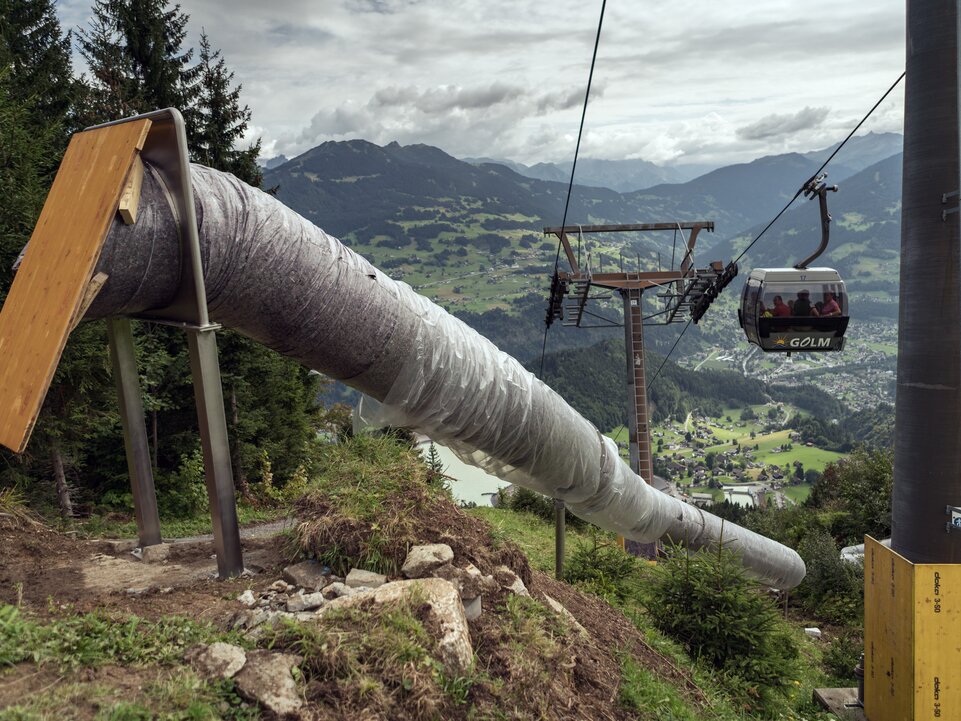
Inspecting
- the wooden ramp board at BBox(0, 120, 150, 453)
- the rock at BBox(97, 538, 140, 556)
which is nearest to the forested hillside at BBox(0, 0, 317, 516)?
the rock at BBox(97, 538, 140, 556)

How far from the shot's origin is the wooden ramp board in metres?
3.75

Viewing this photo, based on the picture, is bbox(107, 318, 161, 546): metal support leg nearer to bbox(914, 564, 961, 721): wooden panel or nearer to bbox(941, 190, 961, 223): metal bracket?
bbox(914, 564, 961, 721): wooden panel

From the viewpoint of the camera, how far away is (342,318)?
4.64 m

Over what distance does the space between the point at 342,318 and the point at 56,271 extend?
177 centimetres

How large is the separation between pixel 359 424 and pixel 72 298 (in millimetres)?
2555

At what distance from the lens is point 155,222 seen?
411 cm

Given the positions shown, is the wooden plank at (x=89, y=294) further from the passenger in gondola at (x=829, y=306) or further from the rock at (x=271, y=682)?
the passenger in gondola at (x=829, y=306)

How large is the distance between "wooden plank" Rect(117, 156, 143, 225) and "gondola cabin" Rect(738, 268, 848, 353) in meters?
9.38

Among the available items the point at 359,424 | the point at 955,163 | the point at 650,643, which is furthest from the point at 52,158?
the point at 955,163

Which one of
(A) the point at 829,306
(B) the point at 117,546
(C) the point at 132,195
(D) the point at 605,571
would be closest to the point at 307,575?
(B) the point at 117,546

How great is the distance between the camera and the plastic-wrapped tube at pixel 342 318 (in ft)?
13.9

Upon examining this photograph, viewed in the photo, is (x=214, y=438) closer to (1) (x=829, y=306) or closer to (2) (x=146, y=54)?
(1) (x=829, y=306)

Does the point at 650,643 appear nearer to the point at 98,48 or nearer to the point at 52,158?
the point at 52,158

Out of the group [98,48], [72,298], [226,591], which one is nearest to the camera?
[72,298]
